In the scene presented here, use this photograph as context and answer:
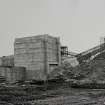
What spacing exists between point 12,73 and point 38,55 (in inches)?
268

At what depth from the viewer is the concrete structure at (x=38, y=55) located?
44969 millimetres

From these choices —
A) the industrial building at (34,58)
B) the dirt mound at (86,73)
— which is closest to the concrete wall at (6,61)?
the industrial building at (34,58)

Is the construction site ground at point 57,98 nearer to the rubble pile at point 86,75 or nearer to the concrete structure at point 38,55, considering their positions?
the rubble pile at point 86,75

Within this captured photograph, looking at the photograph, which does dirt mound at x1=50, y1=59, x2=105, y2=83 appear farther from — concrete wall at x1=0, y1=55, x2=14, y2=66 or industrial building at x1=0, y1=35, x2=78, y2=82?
concrete wall at x1=0, y1=55, x2=14, y2=66

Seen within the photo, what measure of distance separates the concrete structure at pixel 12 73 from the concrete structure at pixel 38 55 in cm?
157

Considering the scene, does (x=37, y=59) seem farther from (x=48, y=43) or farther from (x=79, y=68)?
(x=79, y=68)

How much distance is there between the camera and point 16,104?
1888 centimetres

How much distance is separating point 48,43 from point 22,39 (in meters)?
6.44

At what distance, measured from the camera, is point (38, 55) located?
45.3 metres

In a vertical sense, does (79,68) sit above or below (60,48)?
below

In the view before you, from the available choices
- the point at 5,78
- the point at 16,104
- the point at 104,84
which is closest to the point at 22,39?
the point at 5,78

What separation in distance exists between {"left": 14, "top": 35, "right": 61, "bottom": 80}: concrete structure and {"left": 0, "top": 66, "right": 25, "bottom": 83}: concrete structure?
1.57 meters

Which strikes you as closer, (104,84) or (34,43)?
(104,84)

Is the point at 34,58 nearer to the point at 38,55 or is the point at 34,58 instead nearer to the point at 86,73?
the point at 38,55
